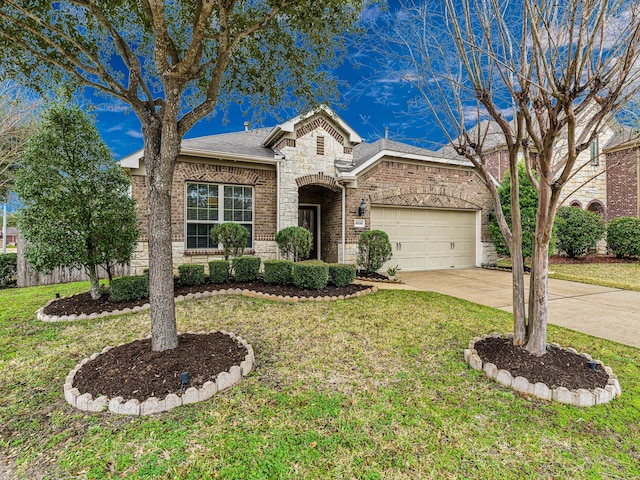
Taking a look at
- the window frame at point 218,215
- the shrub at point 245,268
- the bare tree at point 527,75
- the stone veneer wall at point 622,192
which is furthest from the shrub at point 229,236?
the stone veneer wall at point 622,192

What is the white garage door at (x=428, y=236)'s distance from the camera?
10180 millimetres

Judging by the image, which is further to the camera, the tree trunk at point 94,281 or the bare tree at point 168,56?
the tree trunk at point 94,281

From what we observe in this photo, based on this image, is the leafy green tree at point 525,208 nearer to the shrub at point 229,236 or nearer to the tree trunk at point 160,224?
the shrub at point 229,236

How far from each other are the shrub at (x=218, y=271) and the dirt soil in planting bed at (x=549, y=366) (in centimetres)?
539

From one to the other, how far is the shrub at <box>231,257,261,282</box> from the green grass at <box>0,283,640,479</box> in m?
3.24

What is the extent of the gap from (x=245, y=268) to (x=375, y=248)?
3.50 metres

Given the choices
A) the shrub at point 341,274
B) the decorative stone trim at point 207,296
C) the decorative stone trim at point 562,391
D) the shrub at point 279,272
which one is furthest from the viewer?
the shrub at point 341,274

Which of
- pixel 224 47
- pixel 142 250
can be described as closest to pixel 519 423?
pixel 224 47

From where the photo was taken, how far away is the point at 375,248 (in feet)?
27.1

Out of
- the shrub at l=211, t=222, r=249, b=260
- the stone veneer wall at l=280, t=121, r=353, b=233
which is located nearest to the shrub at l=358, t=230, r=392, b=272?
the stone veneer wall at l=280, t=121, r=353, b=233

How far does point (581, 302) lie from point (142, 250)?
1006 centimetres

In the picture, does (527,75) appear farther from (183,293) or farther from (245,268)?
(183,293)

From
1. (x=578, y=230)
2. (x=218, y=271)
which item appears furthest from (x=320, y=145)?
(x=578, y=230)

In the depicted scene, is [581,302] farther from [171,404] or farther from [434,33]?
[171,404]
